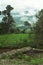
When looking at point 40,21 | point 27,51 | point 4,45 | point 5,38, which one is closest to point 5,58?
point 27,51

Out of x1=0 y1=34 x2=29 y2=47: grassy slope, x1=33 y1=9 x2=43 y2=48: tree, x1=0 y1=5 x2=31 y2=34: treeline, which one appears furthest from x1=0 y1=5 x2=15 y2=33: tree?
x1=33 y1=9 x2=43 y2=48: tree

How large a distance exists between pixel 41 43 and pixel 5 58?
24.2ft

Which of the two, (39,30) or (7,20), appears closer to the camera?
(39,30)

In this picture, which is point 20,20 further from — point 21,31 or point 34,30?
point 34,30

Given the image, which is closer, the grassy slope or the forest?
the forest

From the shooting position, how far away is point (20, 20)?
28219 millimetres

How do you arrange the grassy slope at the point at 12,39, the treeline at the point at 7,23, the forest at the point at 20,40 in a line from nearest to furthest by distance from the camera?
the forest at the point at 20,40
the grassy slope at the point at 12,39
the treeline at the point at 7,23

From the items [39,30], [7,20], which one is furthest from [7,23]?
[39,30]

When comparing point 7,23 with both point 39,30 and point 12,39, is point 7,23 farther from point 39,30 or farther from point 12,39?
point 39,30

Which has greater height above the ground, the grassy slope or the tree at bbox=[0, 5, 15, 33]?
the tree at bbox=[0, 5, 15, 33]

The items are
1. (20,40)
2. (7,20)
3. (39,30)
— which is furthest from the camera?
(7,20)

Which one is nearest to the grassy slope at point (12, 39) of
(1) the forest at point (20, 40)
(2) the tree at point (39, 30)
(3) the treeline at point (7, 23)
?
(1) the forest at point (20, 40)

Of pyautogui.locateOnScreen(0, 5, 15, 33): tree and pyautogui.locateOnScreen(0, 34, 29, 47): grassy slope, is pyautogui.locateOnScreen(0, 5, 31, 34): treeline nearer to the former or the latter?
pyautogui.locateOnScreen(0, 5, 15, 33): tree

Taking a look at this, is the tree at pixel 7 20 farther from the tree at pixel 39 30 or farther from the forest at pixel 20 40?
the tree at pixel 39 30
